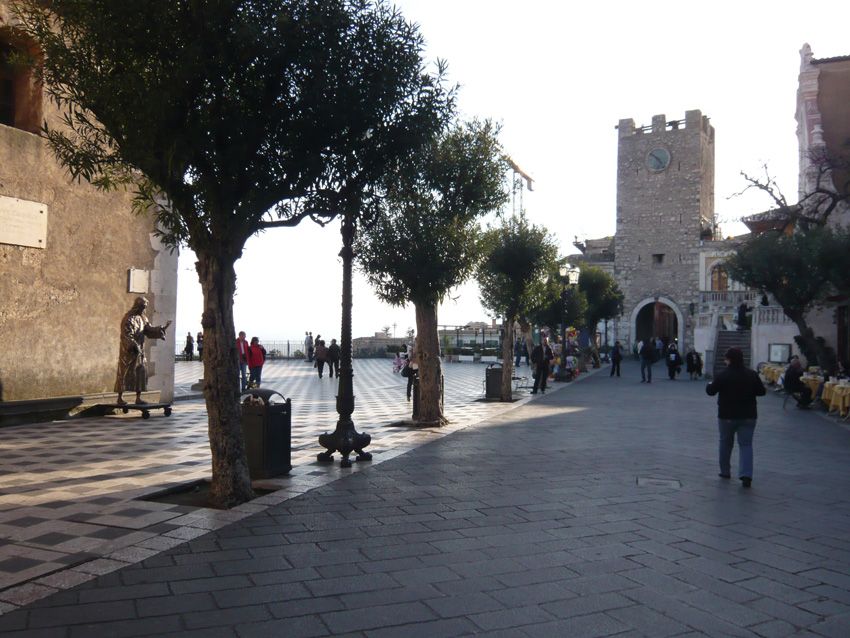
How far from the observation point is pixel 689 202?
5312 centimetres

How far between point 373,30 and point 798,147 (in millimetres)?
31374

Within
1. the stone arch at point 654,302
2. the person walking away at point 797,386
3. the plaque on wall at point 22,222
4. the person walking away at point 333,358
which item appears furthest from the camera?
the stone arch at point 654,302

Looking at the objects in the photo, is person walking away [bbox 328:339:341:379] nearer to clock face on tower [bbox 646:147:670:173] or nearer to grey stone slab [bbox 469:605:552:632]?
grey stone slab [bbox 469:605:552:632]

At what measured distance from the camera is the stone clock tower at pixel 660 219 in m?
52.8

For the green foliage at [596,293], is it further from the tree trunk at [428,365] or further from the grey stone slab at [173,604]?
the grey stone slab at [173,604]

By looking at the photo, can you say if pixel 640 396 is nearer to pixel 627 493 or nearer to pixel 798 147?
pixel 627 493

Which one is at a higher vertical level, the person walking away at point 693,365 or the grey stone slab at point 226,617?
the person walking away at point 693,365

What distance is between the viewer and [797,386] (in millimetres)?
18188

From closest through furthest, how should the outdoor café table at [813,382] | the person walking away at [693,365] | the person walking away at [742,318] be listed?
the outdoor café table at [813,382], the person walking away at [693,365], the person walking away at [742,318]

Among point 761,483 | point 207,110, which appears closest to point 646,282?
point 761,483

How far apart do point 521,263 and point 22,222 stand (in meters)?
11.6

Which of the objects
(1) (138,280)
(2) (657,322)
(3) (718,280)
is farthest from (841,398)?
(2) (657,322)

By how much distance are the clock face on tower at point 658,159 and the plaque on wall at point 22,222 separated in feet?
160

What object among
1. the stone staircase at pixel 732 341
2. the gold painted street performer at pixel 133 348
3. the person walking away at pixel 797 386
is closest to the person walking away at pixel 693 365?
the stone staircase at pixel 732 341
